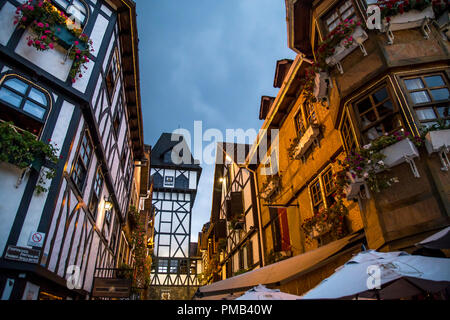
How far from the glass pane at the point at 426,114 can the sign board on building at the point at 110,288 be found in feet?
27.3

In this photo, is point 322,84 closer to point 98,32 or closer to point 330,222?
point 330,222

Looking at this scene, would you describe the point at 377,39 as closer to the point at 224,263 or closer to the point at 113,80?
the point at 113,80

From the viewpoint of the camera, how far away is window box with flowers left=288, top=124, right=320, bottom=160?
26.8 ft

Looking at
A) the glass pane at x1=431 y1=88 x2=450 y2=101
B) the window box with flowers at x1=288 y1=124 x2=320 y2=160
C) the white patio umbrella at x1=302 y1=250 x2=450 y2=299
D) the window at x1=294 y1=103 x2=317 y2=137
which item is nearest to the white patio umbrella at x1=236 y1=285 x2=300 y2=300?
the white patio umbrella at x1=302 y1=250 x2=450 y2=299

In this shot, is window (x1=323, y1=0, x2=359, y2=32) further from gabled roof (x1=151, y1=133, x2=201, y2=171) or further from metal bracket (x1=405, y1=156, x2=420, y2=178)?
gabled roof (x1=151, y1=133, x2=201, y2=171)

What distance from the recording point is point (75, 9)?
7.96 meters

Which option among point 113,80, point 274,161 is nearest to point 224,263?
point 274,161

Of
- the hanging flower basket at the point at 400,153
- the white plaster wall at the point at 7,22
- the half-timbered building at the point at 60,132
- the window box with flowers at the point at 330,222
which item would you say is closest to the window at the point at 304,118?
the window box with flowers at the point at 330,222

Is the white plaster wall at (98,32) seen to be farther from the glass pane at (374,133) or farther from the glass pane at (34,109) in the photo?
the glass pane at (374,133)

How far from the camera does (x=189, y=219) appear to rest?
111 ft

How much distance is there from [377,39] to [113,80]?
812cm

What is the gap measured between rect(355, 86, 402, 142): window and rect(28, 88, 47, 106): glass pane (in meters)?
6.82

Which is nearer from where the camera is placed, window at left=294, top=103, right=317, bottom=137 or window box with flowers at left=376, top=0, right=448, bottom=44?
window box with flowers at left=376, top=0, right=448, bottom=44

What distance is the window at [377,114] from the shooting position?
531 cm
